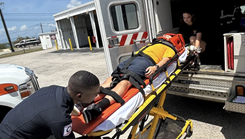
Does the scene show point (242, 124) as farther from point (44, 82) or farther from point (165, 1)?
point (44, 82)

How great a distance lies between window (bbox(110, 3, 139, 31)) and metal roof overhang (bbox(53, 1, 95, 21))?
1129cm

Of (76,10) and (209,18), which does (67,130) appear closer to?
(209,18)

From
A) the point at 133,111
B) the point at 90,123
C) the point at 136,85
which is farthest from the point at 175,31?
the point at 90,123

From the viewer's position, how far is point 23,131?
1.48 meters

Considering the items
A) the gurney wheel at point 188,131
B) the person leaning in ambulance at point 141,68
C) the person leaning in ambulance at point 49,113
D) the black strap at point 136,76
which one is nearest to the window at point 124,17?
the person leaning in ambulance at point 141,68

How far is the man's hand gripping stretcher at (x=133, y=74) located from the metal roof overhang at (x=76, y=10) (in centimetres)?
1228

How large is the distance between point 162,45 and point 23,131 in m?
2.27

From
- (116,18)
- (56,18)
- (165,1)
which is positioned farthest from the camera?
(56,18)

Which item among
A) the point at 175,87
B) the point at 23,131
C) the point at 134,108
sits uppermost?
the point at 23,131

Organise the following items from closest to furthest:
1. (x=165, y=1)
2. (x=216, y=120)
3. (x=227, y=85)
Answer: (x=227, y=85), (x=216, y=120), (x=165, y=1)

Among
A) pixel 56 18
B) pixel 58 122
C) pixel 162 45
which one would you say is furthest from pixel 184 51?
pixel 56 18

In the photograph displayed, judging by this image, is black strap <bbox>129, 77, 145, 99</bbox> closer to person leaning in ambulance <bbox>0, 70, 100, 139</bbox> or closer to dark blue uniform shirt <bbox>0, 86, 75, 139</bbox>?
person leaning in ambulance <bbox>0, 70, 100, 139</bbox>

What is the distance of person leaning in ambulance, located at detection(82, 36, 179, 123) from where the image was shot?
180cm

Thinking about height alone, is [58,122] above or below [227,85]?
above
